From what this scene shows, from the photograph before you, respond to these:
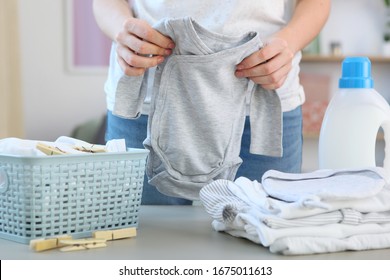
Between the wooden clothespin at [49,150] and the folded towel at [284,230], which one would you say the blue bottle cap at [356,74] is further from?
the wooden clothespin at [49,150]

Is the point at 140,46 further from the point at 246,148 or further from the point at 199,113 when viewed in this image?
the point at 246,148

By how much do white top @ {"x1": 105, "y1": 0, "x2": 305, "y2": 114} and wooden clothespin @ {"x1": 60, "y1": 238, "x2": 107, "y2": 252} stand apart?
477mm

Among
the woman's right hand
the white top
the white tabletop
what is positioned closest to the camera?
the white tabletop

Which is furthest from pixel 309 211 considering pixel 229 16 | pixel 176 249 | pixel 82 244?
pixel 229 16

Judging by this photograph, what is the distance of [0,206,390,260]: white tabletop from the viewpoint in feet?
3.06

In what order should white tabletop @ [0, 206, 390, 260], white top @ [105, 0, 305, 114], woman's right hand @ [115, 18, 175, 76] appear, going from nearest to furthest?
white tabletop @ [0, 206, 390, 260], woman's right hand @ [115, 18, 175, 76], white top @ [105, 0, 305, 114]

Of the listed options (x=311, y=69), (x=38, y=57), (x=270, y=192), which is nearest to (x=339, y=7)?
(x=311, y=69)

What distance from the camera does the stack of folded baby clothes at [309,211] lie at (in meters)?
0.94

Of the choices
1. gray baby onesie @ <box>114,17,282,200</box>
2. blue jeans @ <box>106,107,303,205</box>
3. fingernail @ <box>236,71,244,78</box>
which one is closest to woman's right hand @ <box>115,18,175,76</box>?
gray baby onesie @ <box>114,17,282,200</box>

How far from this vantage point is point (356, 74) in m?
1.27

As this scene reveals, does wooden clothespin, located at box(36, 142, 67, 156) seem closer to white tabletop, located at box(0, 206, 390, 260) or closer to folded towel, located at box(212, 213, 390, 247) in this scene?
white tabletop, located at box(0, 206, 390, 260)

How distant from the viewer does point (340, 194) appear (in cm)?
97

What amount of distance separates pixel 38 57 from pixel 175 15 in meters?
3.00

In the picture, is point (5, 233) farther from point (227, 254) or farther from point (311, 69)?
point (311, 69)
